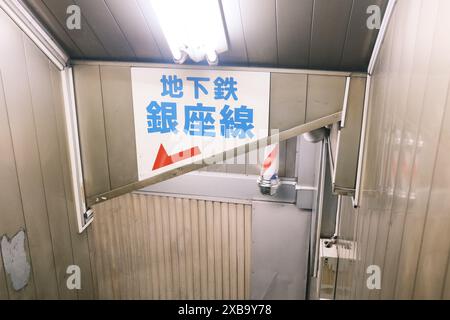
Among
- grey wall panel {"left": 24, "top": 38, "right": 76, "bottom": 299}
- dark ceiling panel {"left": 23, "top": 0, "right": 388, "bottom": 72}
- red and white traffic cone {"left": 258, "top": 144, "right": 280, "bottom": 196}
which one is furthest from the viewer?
red and white traffic cone {"left": 258, "top": 144, "right": 280, "bottom": 196}

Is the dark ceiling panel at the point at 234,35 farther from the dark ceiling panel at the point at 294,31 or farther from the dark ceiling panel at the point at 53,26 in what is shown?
the dark ceiling panel at the point at 53,26

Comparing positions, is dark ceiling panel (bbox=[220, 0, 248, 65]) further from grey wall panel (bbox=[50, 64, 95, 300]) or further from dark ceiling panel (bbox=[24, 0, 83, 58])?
grey wall panel (bbox=[50, 64, 95, 300])

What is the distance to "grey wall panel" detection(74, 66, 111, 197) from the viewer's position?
7.96ft

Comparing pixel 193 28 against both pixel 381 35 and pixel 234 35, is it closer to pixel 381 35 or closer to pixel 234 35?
pixel 234 35

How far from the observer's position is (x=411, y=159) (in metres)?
1.23

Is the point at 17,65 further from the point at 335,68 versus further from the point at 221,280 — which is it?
the point at 221,280

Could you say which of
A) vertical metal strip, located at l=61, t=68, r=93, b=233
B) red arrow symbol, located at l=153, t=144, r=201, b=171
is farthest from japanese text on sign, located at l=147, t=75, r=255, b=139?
vertical metal strip, located at l=61, t=68, r=93, b=233

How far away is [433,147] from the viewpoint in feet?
3.36

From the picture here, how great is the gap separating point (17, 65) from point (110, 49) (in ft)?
1.87

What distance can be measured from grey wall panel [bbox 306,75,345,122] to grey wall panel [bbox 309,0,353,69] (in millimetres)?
90

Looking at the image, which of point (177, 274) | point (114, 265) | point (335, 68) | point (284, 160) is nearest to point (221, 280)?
point (177, 274)

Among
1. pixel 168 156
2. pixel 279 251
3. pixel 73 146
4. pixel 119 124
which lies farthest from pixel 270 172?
pixel 73 146

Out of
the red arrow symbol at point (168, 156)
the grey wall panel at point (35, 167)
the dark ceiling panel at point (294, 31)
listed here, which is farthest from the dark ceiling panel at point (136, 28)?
the dark ceiling panel at point (294, 31)

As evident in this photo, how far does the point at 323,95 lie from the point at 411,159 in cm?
108
